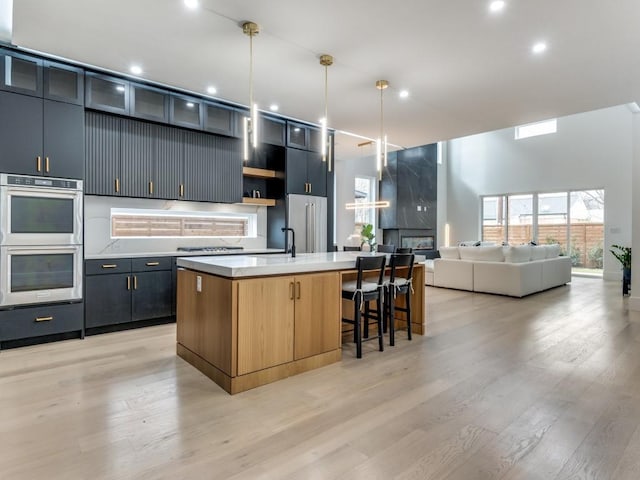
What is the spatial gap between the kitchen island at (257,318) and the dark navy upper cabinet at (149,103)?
2089 mm

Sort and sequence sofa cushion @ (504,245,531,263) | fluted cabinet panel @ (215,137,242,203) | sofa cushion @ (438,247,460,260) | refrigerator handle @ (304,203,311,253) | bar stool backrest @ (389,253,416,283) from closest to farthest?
bar stool backrest @ (389,253,416,283), fluted cabinet panel @ (215,137,242,203), refrigerator handle @ (304,203,311,253), sofa cushion @ (504,245,531,263), sofa cushion @ (438,247,460,260)

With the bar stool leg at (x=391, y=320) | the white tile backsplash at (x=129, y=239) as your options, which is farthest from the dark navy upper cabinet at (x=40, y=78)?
the bar stool leg at (x=391, y=320)

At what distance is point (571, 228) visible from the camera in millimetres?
9430

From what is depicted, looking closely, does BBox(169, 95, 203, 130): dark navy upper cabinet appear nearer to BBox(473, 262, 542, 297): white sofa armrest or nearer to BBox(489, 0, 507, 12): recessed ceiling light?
BBox(489, 0, 507, 12): recessed ceiling light

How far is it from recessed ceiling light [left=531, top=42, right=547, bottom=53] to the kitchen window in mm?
4022

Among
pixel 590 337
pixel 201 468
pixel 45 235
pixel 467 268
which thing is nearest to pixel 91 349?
pixel 45 235

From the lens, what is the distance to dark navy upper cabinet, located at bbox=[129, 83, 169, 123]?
417 cm

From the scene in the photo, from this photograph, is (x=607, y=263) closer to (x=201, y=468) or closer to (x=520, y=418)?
(x=520, y=418)

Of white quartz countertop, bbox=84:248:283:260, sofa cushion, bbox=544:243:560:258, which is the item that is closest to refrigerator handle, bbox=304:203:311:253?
white quartz countertop, bbox=84:248:283:260

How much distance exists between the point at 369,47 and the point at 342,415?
3.06 metres

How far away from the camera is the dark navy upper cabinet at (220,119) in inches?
187

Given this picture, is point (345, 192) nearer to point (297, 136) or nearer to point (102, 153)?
point (297, 136)

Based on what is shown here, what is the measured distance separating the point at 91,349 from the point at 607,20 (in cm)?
523

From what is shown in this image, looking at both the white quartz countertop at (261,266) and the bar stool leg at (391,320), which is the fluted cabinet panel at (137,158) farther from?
the bar stool leg at (391,320)
